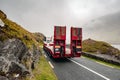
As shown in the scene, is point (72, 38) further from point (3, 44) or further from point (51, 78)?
point (3, 44)

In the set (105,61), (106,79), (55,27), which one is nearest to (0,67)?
(106,79)

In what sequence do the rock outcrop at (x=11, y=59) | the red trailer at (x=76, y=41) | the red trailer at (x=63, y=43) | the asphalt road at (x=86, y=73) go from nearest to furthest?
the rock outcrop at (x=11, y=59), the asphalt road at (x=86, y=73), the red trailer at (x=63, y=43), the red trailer at (x=76, y=41)

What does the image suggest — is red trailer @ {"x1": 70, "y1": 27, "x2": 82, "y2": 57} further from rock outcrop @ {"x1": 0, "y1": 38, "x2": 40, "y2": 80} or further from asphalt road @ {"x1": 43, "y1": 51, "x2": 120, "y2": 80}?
rock outcrop @ {"x1": 0, "y1": 38, "x2": 40, "y2": 80}

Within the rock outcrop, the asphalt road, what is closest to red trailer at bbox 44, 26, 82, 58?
the asphalt road

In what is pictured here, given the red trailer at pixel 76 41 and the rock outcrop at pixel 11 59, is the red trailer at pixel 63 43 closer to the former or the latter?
the red trailer at pixel 76 41

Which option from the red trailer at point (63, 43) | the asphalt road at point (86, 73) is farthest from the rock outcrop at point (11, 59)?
the red trailer at point (63, 43)

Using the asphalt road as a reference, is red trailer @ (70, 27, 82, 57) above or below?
above

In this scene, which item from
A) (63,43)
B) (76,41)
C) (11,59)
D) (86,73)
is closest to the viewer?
(11,59)

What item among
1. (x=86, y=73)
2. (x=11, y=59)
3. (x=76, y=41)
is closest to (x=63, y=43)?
(x=76, y=41)

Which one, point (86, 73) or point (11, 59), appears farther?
point (86, 73)

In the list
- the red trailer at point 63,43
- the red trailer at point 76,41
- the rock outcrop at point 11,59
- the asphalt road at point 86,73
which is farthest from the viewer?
the red trailer at point 76,41

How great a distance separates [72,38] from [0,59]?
1230cm

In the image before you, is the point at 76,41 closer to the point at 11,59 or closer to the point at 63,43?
the point at 63,43

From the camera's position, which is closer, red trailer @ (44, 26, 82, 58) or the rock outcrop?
the rock outcrop
